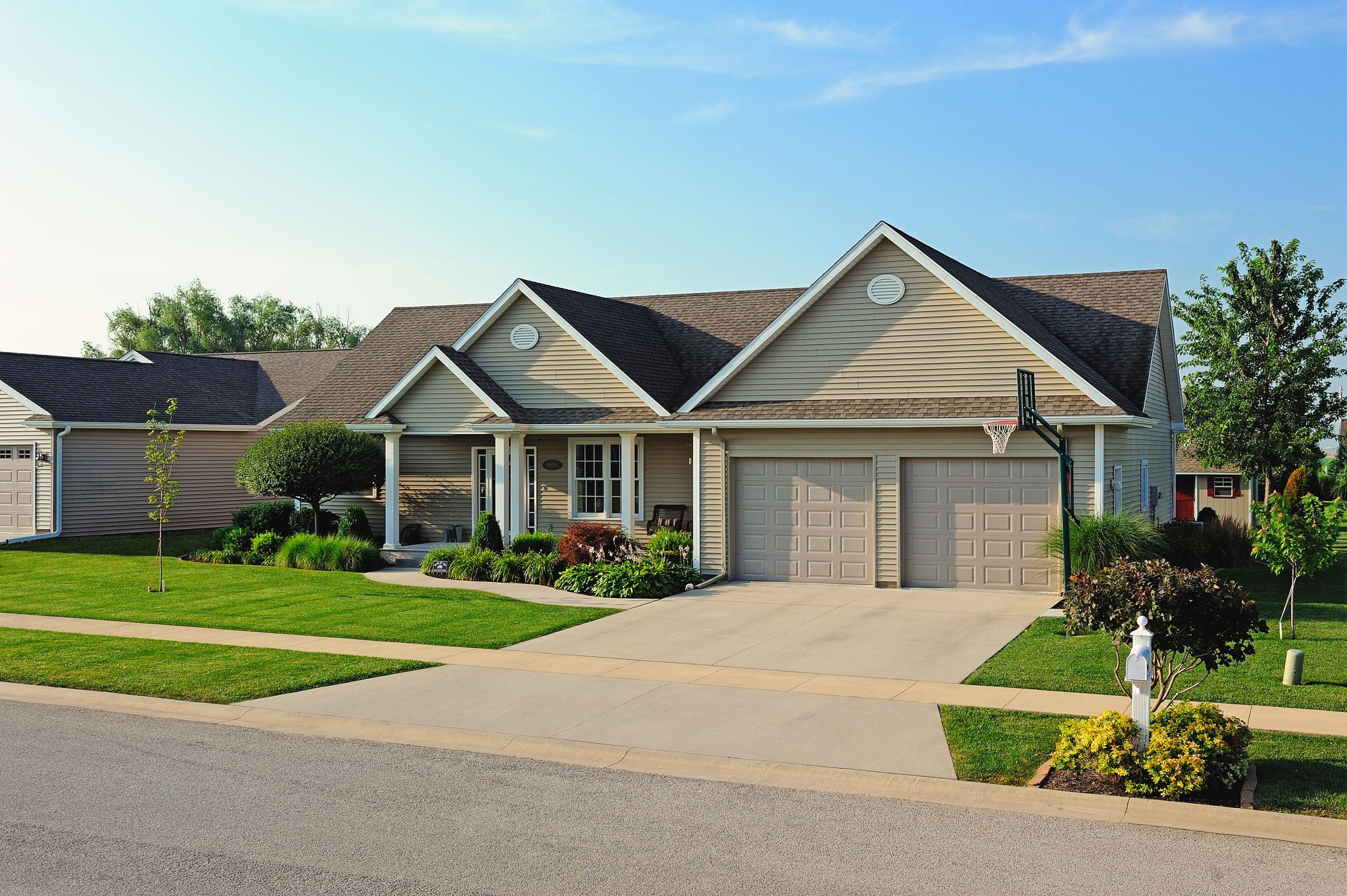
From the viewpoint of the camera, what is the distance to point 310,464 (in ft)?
83.5

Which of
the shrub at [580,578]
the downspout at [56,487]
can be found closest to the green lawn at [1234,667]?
the shrub at [580,578]

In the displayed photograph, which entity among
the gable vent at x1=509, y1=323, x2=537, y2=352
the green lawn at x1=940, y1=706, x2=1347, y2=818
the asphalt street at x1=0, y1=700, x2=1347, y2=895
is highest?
the gable vent at x1=509, y1=323, x2=537, y2=352

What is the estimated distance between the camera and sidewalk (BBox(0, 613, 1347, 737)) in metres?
11.0

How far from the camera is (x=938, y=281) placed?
2064cm

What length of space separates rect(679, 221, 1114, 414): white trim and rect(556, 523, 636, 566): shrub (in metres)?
2.72

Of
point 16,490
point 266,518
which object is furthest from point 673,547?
point 16,490

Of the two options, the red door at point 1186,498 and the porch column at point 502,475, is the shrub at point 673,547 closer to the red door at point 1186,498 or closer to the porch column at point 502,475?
the porch column at point 502,475

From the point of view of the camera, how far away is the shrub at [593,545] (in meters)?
21.5

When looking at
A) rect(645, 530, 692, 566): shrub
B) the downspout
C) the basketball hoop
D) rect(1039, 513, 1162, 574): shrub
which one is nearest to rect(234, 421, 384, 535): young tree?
the downspout

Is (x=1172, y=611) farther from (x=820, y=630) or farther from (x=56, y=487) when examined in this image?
(x=56, y=487)

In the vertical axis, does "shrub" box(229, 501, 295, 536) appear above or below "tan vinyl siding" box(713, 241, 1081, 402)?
below

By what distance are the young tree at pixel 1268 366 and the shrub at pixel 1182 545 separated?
1018 centimetres

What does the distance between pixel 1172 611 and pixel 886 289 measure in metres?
12.2

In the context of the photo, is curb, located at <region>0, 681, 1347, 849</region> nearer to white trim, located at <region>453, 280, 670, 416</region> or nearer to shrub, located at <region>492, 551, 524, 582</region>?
shrub, located at <region>492, 551, 524, 582</region>
